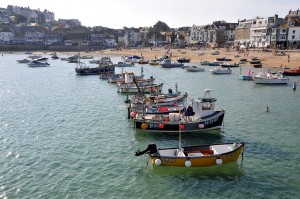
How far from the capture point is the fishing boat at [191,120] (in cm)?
3159

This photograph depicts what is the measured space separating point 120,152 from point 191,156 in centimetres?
681

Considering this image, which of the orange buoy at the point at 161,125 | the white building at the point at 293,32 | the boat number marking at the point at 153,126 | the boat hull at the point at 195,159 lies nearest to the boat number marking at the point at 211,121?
the orange buoy at the point at 161,125

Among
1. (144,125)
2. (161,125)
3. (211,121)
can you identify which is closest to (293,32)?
(211,121)

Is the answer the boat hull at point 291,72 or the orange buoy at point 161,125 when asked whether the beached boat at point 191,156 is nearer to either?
the orange buoy at point 161,125

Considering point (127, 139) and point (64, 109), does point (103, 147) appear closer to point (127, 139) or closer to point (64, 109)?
point (127, 139)

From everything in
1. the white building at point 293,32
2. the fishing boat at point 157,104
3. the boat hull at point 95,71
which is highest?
the white building at point 293,32

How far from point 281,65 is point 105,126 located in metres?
65.3

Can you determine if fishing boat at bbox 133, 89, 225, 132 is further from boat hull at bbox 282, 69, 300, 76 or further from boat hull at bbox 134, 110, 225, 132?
boat hull at bbox 282, 69, 300, 76

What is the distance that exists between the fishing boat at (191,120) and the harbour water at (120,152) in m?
0.82

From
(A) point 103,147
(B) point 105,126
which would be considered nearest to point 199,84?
(B) point 105,126

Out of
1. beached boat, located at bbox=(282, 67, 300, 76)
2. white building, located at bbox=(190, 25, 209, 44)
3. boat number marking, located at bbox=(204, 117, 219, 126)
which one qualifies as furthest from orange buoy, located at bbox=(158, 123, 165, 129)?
white building, located at bbox=(190, 25, 209, 44)

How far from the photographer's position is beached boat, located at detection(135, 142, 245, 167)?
23.8 meters

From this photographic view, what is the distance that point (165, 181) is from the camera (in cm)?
2241

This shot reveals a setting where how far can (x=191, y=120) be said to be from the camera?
31.9m
